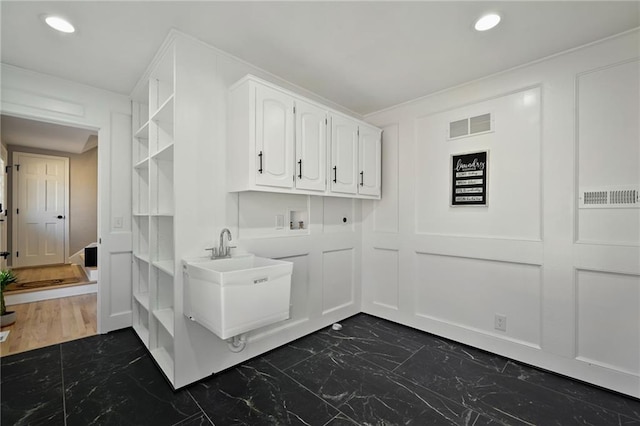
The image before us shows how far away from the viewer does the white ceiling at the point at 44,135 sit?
409 cm

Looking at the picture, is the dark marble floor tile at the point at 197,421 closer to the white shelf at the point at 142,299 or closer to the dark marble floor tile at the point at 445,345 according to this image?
the white shelf at the point at 142,299

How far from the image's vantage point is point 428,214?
2.96 meters

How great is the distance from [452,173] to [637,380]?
6.28 ft

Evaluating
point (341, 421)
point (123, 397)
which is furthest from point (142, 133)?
point (341, 421)

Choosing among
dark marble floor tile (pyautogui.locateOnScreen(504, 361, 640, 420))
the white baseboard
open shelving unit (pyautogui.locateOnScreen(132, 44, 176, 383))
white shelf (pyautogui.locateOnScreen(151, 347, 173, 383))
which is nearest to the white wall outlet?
open shelving unit (pyautogui.locateOnScreen(132, 44, 176, 383))

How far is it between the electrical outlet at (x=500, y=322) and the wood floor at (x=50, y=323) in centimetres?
386

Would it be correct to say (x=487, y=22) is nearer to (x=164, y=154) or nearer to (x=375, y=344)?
(x=164, y=154)

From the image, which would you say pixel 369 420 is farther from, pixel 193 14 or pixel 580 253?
pixel 193 14

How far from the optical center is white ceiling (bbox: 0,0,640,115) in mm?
1723

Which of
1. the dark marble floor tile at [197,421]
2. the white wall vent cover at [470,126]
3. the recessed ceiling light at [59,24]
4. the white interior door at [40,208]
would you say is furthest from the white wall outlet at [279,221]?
the white interior door at [40,208]

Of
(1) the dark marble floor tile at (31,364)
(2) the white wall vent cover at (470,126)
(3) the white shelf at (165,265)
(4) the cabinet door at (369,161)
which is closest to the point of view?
(3) the white shelf at (165,265)

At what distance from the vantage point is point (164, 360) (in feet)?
7.36

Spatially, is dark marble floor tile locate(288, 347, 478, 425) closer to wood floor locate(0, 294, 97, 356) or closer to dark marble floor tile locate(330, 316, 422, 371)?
dark marble floor tile locate(330, 316, 422, 371)

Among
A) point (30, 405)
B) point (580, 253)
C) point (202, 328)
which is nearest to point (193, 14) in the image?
point (202, 328)
